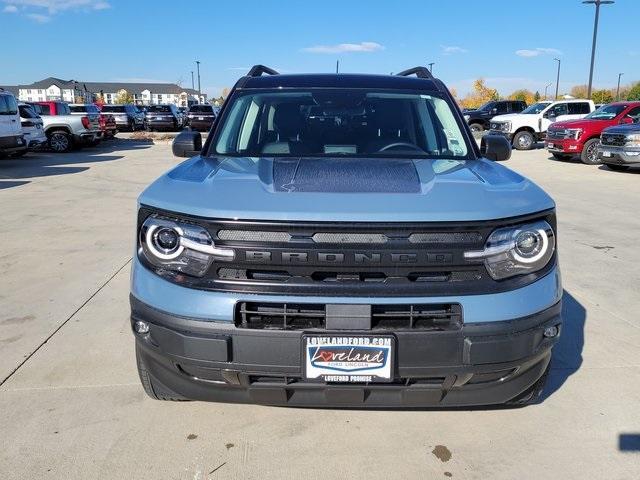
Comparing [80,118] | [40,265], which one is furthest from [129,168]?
[40,265]

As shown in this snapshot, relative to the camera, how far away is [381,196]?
7.54 ft

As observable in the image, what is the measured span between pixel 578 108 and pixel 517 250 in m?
21.6

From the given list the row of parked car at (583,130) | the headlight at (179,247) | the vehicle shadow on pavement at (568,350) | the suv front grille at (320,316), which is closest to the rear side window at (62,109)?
the row of parked car at (583,130)

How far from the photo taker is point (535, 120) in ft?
69.2

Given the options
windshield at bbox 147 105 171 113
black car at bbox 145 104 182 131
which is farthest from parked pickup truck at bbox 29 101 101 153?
windshield at bbox 147 105 171 113

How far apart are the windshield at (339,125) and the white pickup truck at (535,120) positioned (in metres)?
19.0

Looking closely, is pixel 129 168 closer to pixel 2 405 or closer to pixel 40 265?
pixel 40 265

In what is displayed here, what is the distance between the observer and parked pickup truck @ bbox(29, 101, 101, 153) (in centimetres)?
1931

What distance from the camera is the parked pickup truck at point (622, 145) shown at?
1317 cm

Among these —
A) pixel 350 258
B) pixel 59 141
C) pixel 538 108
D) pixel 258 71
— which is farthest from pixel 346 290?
pixel 538 108

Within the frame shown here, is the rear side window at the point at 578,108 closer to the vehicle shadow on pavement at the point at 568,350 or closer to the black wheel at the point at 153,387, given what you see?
the vehicle shadow on pavement at the point at 568,350

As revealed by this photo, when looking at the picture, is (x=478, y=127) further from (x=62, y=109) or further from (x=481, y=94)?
(x=481, y=94)

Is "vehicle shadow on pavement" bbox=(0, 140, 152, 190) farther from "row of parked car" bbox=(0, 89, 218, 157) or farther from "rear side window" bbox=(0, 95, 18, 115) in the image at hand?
"rear side window" bbox=(0, 95, 18, 115)

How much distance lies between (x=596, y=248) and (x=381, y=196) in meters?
5.14
